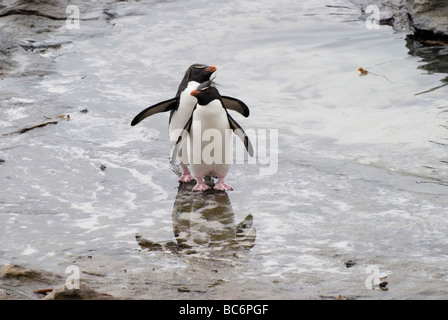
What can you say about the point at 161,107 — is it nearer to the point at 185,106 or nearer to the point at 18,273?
the point at 185,106

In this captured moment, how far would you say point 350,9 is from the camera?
11.3 metres

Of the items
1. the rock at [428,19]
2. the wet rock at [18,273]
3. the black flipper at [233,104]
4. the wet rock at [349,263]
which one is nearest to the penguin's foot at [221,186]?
the black flipper at [233,104]

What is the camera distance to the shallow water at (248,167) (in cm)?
435

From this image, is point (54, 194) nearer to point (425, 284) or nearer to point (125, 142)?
point (125, 142)

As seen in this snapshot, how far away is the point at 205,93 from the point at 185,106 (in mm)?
467

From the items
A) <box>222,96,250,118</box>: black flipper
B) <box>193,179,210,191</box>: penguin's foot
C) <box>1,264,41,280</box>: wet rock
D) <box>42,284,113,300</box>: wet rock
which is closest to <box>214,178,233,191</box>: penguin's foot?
<box>193,179,210,191</box>: penguin's foot

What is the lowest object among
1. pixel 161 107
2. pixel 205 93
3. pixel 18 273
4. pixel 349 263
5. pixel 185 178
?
pixel 185 178

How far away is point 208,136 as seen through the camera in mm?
5695

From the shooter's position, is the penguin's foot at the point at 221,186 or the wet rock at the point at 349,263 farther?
the penguin's foot at the point at 221,186

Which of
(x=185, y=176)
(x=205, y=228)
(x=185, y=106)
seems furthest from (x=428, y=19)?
(x=205, y=228)

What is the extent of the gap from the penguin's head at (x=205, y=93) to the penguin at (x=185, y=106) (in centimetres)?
38

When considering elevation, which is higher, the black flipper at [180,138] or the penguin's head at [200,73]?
the penguin's head at [200,73]

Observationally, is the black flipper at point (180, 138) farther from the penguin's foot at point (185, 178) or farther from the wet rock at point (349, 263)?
the wet rock at point (349, 263)
